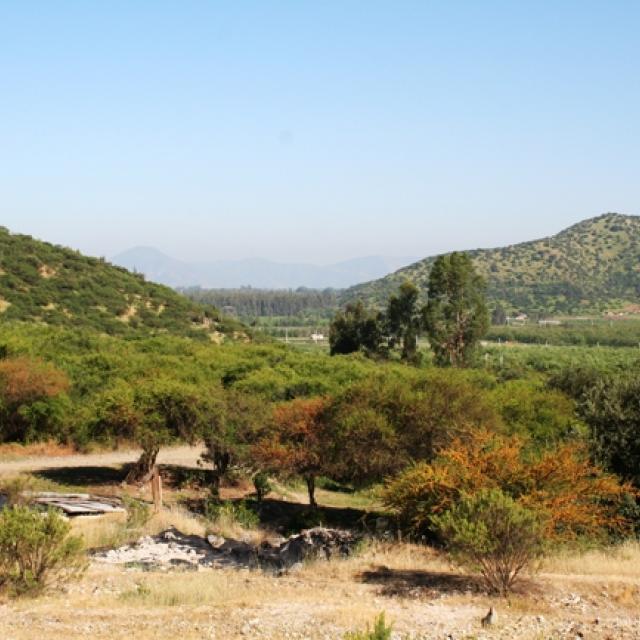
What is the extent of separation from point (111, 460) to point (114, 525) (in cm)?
1183

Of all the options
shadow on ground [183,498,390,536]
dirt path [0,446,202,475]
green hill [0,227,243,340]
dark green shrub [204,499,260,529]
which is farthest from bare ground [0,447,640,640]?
green hill [0,227,243,340]

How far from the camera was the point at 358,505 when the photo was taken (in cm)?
2903

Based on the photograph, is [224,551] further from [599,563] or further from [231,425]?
[599,563]

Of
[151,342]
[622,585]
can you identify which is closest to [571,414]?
[622,585]

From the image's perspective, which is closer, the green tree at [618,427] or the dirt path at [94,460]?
the green tree at [618,427]

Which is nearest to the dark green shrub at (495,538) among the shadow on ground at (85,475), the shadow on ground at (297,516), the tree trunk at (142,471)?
the shadow on ground at (297,516)

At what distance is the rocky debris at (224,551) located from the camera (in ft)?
56.0

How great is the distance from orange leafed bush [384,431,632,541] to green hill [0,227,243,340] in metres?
46.8

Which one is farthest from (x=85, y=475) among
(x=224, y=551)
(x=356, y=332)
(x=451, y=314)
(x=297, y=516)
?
(x=356, y=332)

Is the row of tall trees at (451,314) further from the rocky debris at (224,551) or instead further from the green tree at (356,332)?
the rocky debris at (224,551)

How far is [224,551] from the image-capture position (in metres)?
19.3

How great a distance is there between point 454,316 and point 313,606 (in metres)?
45.7

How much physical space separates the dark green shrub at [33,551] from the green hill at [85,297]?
46743 millimetres

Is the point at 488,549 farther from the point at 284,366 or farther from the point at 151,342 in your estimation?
the point at 151,342
